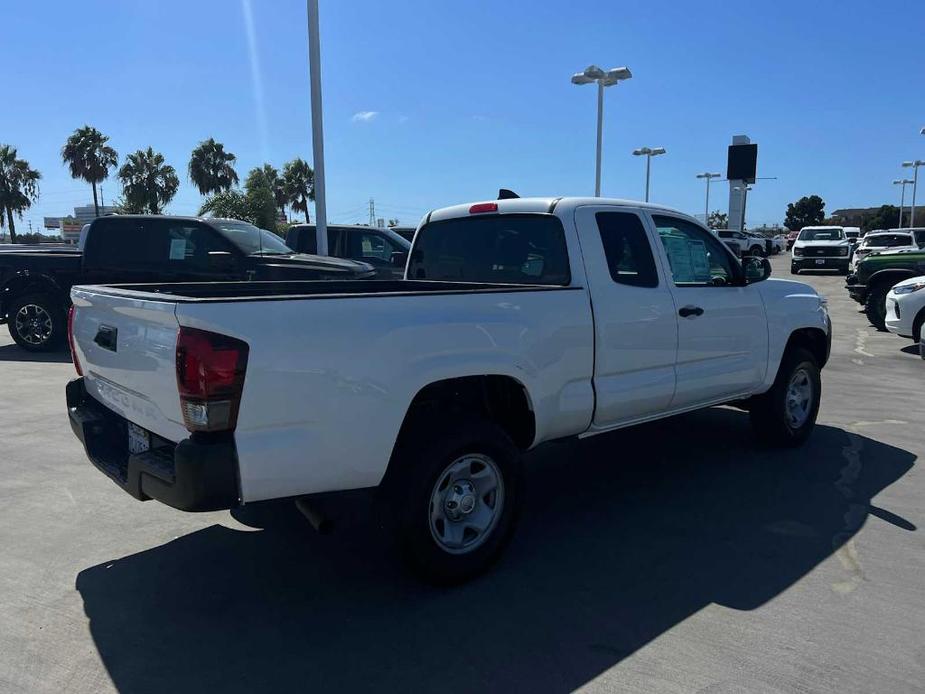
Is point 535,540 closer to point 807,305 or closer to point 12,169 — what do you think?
point 807,305

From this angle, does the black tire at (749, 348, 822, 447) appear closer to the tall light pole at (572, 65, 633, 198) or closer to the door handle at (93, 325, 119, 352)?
the door handle at (93, 325, 119, 352)

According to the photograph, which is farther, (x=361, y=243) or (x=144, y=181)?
(x=144, y=181)

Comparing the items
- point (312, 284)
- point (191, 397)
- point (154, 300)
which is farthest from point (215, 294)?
point (191, 397)

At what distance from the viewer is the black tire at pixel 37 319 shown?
10453 millimetres

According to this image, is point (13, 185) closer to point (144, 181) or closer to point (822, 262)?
point (144, 181)

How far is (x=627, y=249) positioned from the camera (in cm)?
461

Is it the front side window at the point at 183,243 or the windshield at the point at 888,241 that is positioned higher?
the windshield at the point at 888,241

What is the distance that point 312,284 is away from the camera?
202 inches

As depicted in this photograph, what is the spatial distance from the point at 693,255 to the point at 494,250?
148 centimetres

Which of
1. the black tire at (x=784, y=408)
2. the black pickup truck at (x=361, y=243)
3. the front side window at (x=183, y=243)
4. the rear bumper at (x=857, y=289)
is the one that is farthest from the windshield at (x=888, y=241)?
the front side window at (x=183, y=243)

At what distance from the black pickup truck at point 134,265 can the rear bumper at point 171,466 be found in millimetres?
6500

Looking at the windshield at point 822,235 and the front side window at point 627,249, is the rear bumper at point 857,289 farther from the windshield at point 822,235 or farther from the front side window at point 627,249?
the windshield at point 822,235

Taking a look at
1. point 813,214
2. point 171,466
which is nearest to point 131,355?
point 171,466

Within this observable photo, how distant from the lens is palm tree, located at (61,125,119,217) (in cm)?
4978
